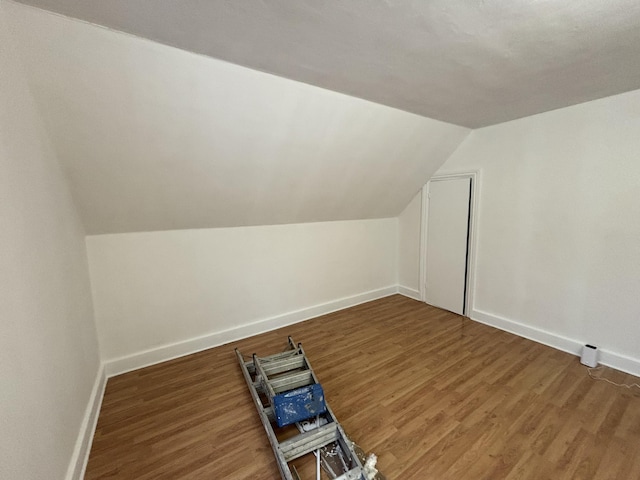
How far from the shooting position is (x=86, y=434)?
65.9 inches

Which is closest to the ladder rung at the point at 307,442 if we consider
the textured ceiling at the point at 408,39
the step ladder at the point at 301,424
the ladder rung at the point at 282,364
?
the step ladder at the point at 301,424

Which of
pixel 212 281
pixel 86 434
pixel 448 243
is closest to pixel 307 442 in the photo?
pixel 86 434

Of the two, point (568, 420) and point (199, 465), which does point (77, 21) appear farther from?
point (568, 420)

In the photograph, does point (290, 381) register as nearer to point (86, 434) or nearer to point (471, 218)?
point (86, 434)

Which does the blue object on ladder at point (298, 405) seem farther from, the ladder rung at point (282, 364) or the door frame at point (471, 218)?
the door frame at point (471, 218)

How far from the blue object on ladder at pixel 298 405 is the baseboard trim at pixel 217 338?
1454 mm

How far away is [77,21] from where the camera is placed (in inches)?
50.4

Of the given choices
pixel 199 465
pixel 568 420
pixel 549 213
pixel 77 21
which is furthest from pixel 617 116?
pixel 199 465

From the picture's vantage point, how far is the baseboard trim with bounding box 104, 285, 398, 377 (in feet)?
8.29

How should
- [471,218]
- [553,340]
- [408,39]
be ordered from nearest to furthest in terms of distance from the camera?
[408,39] → [553,340] → [471,218]

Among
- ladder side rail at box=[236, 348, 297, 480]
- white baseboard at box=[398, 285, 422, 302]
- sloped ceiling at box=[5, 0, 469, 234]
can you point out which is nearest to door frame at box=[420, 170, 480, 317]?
sloped ceiling at box=[5, 0, 469, 234]

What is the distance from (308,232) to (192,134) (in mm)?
1883

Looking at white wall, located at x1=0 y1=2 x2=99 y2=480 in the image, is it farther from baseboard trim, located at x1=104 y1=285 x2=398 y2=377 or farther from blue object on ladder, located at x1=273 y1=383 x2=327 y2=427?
blue object on ladder, located at x1=273 y1=383 x2=327 y2=427

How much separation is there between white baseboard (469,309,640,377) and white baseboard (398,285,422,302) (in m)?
0.85
